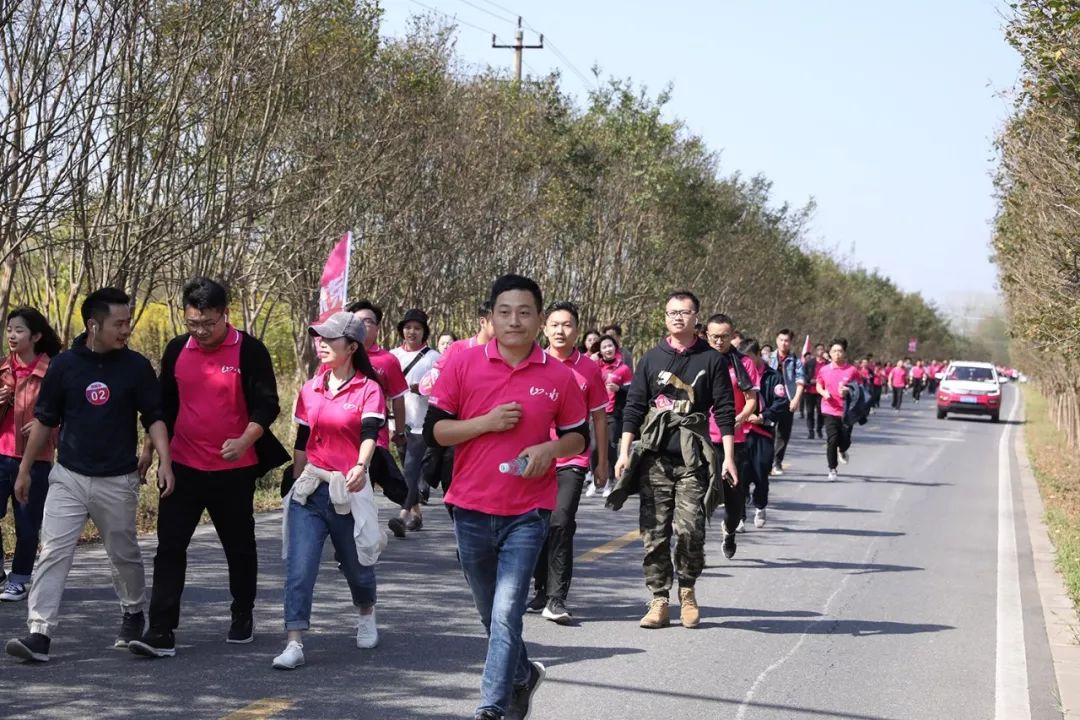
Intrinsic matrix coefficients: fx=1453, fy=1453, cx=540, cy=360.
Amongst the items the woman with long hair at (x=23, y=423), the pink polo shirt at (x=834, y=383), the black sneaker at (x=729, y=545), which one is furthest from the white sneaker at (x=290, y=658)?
the pink polo shirt at (x=834, y=383)

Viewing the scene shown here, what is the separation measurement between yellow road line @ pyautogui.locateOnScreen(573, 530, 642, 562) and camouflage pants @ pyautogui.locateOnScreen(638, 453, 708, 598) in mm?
2295

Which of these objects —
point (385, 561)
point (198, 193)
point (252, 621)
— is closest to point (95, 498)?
point (252, 621)

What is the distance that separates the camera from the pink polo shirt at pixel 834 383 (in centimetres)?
1878

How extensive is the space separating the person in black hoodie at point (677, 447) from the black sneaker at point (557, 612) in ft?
1.46

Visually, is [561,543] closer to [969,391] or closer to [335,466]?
[335,466]

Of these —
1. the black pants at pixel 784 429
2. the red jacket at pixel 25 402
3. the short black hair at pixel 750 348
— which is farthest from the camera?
the black pants at pixel 784 429

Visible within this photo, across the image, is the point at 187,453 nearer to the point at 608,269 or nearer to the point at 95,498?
the point at 95,498

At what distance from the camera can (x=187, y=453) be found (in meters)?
7.14

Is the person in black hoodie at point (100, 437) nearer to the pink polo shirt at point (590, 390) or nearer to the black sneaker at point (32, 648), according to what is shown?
the black sneaker at point (32, 648)

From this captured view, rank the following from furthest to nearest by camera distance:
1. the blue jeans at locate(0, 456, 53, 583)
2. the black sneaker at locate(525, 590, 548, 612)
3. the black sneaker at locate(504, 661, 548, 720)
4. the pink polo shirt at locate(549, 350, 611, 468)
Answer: the black sneaker at locate(525, 590, 548, 612) < the blue jeans at locate(0, 456, 53, 583) < the pink polo shirt at locate(549, 350, 611, 468) < the black sneaker at locate(504, 661, 548, 720)

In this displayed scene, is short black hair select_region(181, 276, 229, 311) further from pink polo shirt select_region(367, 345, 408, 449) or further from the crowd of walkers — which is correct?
pink polo shirt select_region(367, 345, 408, 449)

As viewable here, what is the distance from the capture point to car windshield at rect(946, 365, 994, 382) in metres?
46.6

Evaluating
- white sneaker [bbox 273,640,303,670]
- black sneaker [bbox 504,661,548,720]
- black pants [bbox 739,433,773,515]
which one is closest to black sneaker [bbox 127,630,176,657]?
white sneaker [bbox 273,640,303,670]

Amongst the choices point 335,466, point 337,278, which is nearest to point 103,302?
point 335,466
